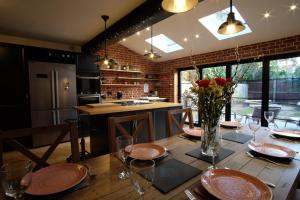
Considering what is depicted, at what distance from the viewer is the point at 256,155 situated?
45.7 inches

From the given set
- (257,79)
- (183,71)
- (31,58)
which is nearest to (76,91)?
(31,58)

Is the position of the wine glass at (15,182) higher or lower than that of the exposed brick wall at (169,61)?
lower

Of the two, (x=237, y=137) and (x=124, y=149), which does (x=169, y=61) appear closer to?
(x=237, y=137)

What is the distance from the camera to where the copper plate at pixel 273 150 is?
1.11 metres

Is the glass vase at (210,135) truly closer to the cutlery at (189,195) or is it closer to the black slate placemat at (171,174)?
the black slate placemat at (171,174)

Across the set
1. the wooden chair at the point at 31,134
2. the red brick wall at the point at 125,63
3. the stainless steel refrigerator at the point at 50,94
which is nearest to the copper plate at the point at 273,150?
the wooden chair at the point at 31,134

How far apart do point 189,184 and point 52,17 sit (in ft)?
11.3

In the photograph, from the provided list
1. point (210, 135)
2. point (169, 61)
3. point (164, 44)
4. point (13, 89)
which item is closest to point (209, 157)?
point (210, 135)

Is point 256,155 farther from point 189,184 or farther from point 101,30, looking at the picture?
point 101,30

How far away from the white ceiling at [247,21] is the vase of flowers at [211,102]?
2071 mm

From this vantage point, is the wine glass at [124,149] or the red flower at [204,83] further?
the red flower at [204,83]

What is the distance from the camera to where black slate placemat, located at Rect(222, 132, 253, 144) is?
148 cm

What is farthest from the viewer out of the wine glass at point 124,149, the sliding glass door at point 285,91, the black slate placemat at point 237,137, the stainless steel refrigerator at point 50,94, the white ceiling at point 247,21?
the stainless steel refrigerator at point 50,94

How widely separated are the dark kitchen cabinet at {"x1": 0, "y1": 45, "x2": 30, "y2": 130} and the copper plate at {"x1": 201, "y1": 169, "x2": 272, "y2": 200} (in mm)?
3773
